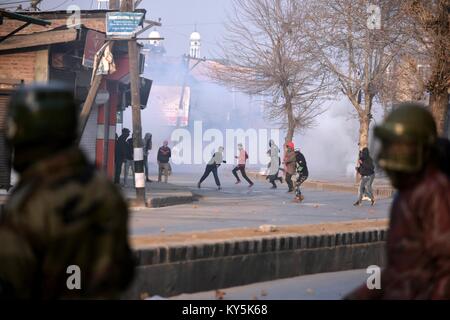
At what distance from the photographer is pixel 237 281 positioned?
1247 cm

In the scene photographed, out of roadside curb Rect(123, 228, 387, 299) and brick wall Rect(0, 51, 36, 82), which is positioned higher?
brick wall Rect(0, 51, 36, 82)

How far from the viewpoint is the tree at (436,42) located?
23.5 metres

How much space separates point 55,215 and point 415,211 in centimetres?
177

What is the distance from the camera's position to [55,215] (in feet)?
11.9

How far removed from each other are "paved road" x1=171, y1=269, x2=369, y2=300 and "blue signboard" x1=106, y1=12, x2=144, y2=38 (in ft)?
31.1

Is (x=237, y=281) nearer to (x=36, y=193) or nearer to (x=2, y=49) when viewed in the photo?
(x=36, y=193)

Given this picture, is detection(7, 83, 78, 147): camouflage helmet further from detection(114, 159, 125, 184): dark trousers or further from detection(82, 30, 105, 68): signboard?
Result: detection(114, 159, 125, 184): dark trousers

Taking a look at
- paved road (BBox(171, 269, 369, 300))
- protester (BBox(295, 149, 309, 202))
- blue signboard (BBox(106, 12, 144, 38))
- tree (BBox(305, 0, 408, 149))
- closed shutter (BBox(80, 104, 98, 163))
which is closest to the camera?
paved road (BBox(171, 269, 369, 300))

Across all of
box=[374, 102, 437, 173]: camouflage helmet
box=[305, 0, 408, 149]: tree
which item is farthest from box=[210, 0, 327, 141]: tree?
box=[374, 102, 437, 173]: camouflage helmet

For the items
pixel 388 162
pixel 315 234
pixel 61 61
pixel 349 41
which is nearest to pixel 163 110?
pixel 349 41

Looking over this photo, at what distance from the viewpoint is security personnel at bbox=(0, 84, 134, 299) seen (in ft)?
11.9

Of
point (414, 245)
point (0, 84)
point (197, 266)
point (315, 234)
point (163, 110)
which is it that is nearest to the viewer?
point (414, 245)
